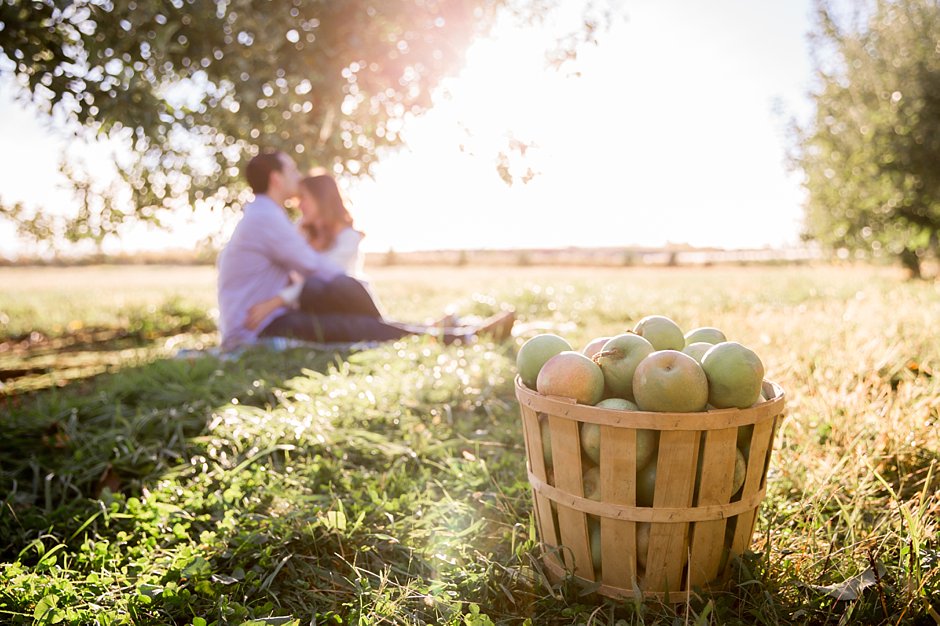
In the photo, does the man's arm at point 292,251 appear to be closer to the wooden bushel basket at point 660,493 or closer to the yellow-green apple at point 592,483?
the wooden bushel basket at point 660,493

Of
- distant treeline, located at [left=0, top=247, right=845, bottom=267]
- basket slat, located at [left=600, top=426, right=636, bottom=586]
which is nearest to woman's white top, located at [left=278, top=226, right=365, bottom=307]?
basket slat, located at [left=600, top=426, right=636, bottom=586]

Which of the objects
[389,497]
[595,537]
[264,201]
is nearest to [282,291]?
[264,201]

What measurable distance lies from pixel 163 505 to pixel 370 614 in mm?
1511

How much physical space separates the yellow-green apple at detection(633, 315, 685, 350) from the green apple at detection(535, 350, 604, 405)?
1.32ft

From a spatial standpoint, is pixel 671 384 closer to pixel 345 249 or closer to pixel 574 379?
pixel 574 379

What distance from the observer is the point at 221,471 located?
11.8 ft

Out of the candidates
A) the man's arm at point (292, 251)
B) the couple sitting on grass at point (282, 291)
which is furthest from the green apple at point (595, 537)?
the man's arm at point (292, 251)

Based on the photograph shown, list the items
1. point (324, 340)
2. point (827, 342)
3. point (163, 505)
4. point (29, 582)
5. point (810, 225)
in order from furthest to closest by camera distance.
→ point (810, 225) < point (324, 340) < point (827, 342) < point (163, 505) < point (29, 582)

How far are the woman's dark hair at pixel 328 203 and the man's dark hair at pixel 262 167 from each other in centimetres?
75

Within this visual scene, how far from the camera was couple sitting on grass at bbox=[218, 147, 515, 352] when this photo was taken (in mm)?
7133

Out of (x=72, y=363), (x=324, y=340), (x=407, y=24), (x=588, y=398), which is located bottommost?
(x=72, y=363)

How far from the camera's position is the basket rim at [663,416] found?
213 centimetres

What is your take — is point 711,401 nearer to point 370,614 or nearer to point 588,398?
point 588,398

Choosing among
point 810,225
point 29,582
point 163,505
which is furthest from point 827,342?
point 810,225
